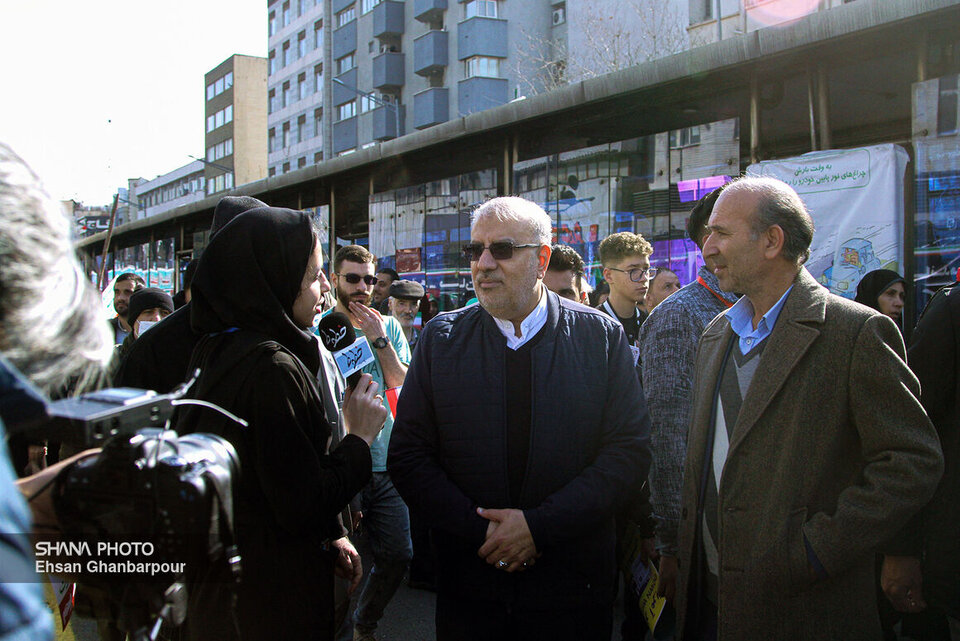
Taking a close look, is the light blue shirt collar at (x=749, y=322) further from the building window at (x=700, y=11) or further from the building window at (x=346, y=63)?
the building window at (x=346, y=63)

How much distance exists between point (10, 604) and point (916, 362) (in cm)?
322

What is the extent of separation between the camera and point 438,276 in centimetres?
1119

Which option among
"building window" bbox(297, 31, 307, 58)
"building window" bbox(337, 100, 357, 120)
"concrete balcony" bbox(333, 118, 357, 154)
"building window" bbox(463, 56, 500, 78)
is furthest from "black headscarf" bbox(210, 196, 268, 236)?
"building window" bbox(297, 31, 307, 58)

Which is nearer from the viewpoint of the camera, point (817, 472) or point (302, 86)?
point (817, 472)

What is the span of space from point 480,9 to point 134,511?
38640 mm

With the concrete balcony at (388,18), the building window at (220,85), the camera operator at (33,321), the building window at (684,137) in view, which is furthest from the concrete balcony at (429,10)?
the camera operator at (33,321)

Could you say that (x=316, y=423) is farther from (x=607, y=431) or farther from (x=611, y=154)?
(x=611, y=154)

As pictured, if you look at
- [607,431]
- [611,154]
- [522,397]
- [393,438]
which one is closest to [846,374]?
[607,431]

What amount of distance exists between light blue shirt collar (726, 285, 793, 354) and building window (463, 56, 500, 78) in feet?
115

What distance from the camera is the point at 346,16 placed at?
146 feet

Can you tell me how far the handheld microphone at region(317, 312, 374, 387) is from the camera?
121 inches

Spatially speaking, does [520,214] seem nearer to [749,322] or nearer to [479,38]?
[749,322]

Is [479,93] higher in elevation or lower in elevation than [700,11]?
higher

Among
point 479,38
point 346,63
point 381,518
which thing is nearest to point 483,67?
point 479,38
